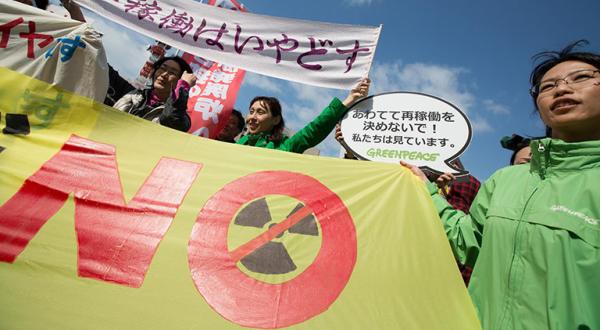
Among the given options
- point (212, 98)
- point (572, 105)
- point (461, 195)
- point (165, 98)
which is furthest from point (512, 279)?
point (212, 98)

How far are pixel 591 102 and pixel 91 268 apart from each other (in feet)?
8.18

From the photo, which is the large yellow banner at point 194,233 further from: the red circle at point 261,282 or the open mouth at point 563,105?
the open mouth at point 563,105

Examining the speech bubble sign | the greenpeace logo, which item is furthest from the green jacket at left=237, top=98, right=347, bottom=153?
the greenpeace logo

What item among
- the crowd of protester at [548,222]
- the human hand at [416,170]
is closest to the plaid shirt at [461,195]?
the human hand at [416,170]

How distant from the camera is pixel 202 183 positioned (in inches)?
84.4

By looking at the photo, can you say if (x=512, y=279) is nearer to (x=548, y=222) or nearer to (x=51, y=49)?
(x=548, y=222)

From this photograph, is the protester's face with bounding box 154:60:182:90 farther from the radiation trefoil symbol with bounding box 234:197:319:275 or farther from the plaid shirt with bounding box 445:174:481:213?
the plaid shirt with bounding box 445:174:481:213

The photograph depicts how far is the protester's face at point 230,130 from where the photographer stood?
13.9 ft

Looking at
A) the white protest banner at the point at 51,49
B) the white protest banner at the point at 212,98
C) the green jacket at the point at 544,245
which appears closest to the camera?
the green jacket at the point at 544,245

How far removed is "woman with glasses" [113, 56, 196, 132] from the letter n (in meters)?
0.62

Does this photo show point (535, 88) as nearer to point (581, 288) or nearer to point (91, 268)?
point (581, 288)

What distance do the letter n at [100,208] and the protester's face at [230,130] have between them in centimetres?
201

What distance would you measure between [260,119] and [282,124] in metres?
0.27

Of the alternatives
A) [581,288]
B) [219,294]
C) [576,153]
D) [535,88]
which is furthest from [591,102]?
[219,294]
